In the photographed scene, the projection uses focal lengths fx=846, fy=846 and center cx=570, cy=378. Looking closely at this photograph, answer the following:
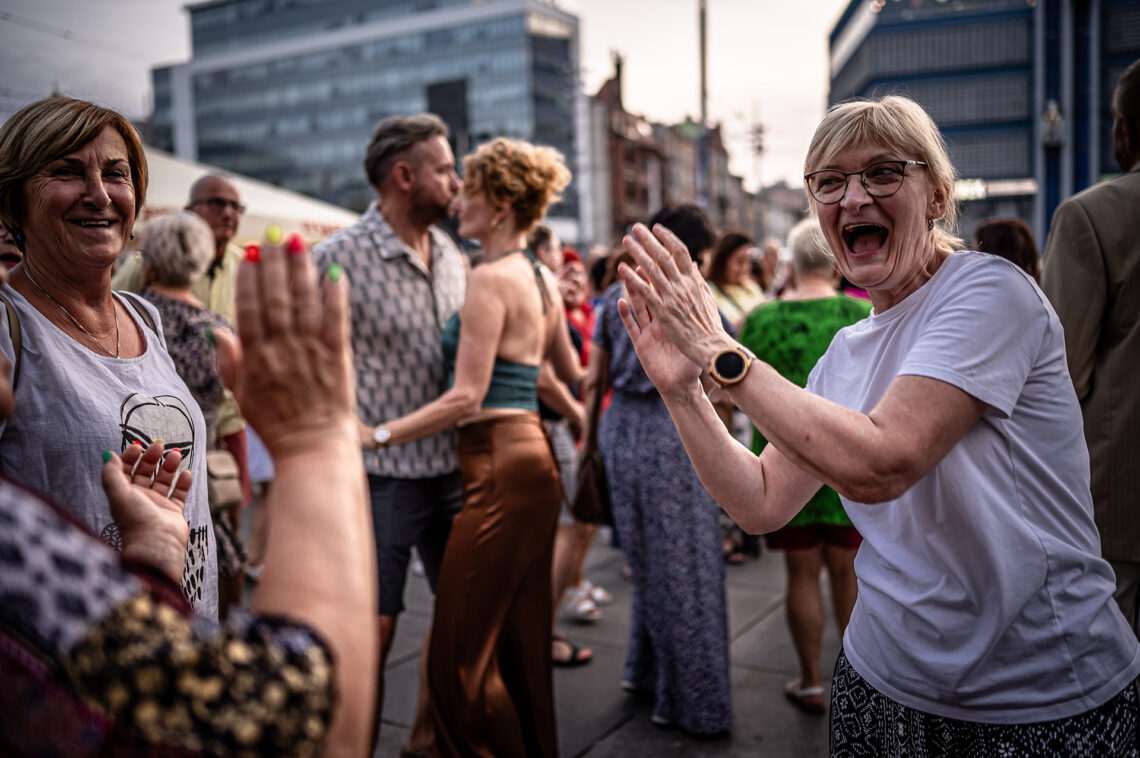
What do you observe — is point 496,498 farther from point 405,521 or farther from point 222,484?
point 222,484

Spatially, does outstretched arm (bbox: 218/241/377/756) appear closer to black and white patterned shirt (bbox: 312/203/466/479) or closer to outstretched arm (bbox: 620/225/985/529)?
outstretched arm (bbox: 620/225/985/529)

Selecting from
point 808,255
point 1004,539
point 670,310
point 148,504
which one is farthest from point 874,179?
point 808,255

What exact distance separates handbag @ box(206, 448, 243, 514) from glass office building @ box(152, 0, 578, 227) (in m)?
77.2

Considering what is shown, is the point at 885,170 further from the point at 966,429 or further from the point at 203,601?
the point at 203,601

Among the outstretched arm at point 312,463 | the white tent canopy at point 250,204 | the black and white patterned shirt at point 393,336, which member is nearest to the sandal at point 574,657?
the black and white patterned shirt at point 393,336

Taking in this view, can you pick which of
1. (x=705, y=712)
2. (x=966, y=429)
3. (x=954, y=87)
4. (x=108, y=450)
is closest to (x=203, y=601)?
(x=108, y=450)

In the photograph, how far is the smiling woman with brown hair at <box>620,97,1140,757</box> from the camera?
1.47 meters

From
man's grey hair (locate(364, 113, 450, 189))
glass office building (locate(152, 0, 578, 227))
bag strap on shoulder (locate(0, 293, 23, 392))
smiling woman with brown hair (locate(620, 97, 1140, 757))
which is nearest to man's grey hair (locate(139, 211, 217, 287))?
man's grey hair (locate(364, 113, 450, 189))

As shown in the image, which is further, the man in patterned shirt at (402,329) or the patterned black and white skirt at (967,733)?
the man in patterned shirt at (402,329)

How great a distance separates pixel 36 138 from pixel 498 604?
207 cm

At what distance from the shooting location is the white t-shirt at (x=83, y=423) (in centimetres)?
167

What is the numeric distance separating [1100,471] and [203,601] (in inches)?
98.7

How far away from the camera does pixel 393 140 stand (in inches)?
137

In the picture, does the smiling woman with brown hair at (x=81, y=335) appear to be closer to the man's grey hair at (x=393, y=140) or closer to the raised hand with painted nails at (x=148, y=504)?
the raised hand with painted nails at (x=148, y=504)
